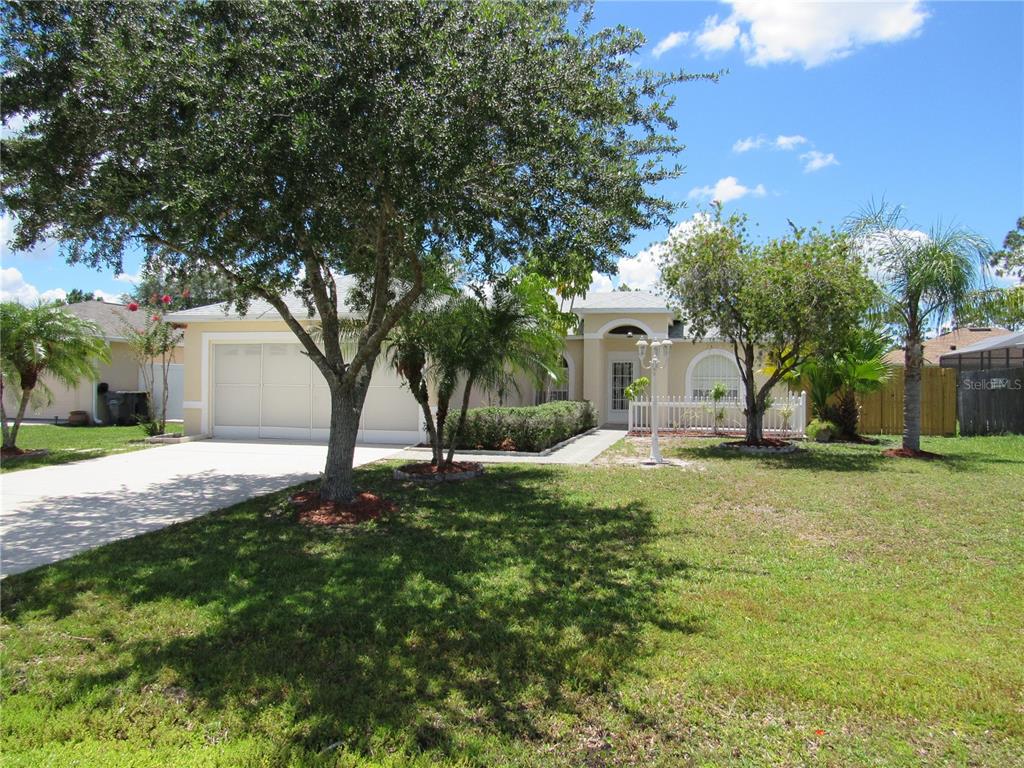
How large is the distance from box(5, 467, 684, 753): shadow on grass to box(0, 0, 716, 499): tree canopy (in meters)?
2.09

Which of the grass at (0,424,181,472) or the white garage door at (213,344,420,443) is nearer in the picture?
the grass at (0,424,181,472)

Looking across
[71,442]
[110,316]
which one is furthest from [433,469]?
[110,316]

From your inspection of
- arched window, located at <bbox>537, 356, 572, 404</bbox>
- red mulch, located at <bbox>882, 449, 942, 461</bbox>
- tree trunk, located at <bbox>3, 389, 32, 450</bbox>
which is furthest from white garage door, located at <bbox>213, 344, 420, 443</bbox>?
red mulch, located at <bbox>882, 449, 942, 461</bbox>

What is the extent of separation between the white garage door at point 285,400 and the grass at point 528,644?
7.88m

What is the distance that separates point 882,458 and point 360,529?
35.1 ft

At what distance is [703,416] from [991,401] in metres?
7.44

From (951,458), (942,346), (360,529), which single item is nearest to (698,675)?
(360,529)

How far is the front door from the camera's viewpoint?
21.8 metres

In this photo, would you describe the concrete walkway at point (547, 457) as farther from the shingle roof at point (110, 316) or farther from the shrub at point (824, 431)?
the shingle roof at point (110, 316)

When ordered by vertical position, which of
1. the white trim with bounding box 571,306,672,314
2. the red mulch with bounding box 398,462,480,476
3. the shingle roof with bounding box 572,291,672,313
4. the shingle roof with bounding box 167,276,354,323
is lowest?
the red mulch with bounding box 398,462,480,476

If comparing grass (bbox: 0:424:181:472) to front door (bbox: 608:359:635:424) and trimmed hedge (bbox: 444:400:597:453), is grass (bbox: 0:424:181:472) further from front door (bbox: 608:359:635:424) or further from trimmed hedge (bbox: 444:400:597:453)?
front door (bbox: 608:359:635:424)

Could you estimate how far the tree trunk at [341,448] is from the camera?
8.68 meters

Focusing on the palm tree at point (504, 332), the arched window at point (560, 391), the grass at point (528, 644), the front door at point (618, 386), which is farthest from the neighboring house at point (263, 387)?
the grass at point (528, 644)

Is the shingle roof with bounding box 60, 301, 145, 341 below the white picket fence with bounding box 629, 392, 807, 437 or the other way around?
the other way around
